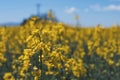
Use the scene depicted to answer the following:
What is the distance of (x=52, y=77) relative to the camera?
6.84 metres

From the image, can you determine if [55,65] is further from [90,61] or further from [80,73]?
[90,61]

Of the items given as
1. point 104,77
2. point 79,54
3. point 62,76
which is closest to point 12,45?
point 79,54

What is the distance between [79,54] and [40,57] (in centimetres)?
639

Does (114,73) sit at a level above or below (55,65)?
below

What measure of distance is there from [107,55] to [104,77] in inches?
76.4

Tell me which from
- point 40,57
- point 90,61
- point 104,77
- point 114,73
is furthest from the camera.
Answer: point 90,61

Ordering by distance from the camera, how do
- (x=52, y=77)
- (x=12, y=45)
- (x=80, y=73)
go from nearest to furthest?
1. (x=52, y=77)
2. (x=80, y=73)
3. (x=12, y=45)

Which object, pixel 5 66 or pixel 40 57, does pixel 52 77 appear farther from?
pixel 5 66

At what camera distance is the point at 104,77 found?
33.3ft

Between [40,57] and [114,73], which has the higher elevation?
[40,57]

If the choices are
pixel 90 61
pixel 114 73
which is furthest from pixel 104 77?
pixel 90 61

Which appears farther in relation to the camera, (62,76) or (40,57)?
(62,76)

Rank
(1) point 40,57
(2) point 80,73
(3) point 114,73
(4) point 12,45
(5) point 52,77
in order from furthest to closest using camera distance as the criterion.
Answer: (4) point 12,45 < (3) point 114,73 < (2) point 80,73 < (5) point 52,77 < (1) point 40,57

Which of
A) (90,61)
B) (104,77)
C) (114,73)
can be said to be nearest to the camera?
(104,77)
